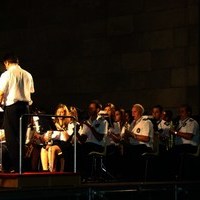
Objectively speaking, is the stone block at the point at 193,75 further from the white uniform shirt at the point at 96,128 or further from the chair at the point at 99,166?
the white uniform shirt at the point at 96,128

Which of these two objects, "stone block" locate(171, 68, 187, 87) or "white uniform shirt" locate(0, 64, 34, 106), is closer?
"white uniform shirt" locate(0, 64, 34, 106)

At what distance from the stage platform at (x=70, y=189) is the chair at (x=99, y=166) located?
187 centimetres

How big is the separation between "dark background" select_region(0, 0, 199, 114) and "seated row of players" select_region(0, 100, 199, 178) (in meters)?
3.01

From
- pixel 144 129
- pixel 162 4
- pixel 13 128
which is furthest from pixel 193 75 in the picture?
pixel 13 128

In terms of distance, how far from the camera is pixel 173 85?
16750 millimetres

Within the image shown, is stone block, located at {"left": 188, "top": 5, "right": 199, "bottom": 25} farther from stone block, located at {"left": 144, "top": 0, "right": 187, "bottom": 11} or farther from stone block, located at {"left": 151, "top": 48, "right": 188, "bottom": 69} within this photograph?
stone block, located at {"left": 151, "top": 48, "right": 188, "bottom": 69}

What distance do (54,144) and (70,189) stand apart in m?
2.73

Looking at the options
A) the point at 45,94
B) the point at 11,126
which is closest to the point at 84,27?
the point at 45,94

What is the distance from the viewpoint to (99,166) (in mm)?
13289

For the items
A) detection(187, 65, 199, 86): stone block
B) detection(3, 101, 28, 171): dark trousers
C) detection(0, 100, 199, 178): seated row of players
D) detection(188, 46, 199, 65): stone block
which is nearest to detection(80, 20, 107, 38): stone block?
detection(188, 46, 199, 65): stone block

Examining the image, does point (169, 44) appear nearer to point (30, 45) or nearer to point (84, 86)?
point (84, 86)

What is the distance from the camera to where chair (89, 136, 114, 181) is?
12.6 metres

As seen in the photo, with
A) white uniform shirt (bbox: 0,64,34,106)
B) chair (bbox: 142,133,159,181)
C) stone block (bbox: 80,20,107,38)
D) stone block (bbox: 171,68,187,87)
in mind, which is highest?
stone block (bbox: 80,20,107,38)

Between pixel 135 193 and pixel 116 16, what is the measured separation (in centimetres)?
803
